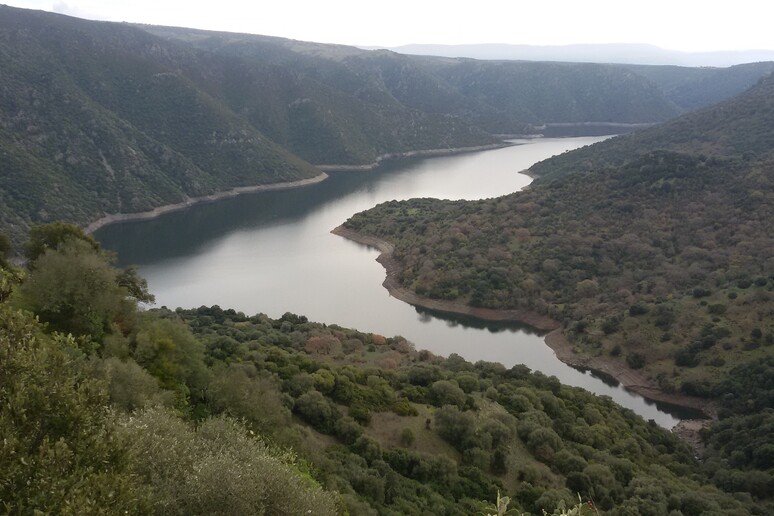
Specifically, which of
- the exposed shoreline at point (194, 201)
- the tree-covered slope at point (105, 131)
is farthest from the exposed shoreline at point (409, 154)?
the tree-covered slope at point (105, 131)

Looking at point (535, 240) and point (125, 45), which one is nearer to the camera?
point (535, 240)

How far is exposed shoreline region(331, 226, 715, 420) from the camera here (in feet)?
137

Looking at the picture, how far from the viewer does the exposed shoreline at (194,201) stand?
87.0 m

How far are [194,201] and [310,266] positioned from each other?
44.8 m

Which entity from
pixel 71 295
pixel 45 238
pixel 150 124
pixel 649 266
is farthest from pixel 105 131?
pixel 71 295

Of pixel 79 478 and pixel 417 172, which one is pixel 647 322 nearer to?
pixel 79 478

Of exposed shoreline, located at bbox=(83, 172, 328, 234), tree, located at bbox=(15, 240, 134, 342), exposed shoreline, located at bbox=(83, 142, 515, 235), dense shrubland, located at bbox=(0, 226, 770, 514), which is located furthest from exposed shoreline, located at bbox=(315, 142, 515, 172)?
tree, located at bbox=(15, 240, 134, 342)

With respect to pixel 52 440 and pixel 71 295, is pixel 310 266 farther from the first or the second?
pixel 52 440

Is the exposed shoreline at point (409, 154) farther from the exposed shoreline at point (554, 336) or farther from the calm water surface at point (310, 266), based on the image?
the exposed shoreline at point (554, 336)

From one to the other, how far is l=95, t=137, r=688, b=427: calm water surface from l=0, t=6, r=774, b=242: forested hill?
8748 mm

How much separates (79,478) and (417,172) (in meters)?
129

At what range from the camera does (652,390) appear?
140ft

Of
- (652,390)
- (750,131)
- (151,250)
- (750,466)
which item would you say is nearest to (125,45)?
(151,250)

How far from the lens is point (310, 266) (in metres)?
68.8
